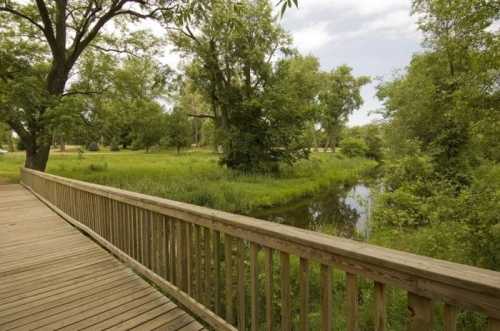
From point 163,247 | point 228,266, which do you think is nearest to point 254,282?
point 228,266

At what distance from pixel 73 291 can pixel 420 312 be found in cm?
320

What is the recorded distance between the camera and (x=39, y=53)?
1302 centimetres

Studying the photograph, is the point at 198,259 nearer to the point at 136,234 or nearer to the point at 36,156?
the point at 136,234

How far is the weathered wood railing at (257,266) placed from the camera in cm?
103

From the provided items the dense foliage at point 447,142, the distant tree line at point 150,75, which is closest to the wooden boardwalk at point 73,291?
the dense foliage at point 447,142

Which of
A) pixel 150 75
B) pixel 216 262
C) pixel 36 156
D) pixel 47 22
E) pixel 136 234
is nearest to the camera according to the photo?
pixel 216 262

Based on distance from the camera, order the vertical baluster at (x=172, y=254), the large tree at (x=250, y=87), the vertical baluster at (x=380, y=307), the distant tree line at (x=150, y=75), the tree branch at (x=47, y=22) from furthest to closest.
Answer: the large tree at (x=250, y=87) → the distant tree line at (x=150, y=75) → the tree branch at (x=47, y=22) → the vertical baluster at (x=172, y=254) → the vertical baluster at (x=380, y=307)

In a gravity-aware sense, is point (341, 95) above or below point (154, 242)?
above

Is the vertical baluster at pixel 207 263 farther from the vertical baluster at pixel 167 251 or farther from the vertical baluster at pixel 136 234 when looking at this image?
the vertical baluster at pixel 136 234

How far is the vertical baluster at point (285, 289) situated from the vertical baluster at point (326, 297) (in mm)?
246

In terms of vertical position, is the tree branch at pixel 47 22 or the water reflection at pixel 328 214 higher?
the tree branch at pixel 47 22

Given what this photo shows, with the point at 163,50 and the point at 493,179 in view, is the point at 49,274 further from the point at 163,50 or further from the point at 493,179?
the point at 163,50

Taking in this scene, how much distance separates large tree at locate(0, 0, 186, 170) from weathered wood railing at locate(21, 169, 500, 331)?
26.7 feet

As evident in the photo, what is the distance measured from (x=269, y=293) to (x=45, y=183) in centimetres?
791
